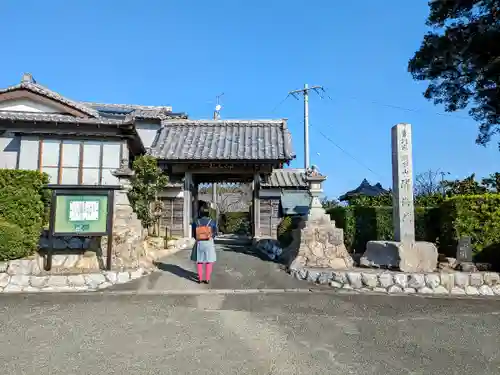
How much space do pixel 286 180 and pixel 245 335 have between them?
57.4 feet

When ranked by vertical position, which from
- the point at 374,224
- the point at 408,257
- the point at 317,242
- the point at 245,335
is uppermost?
the point at 374,224

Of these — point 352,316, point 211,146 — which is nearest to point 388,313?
point 352,316

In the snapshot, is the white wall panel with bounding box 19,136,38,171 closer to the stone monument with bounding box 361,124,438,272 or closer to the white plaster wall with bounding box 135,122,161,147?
the white plaster wall with bounding box 135,122,161,147

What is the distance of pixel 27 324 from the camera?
482 centimetres

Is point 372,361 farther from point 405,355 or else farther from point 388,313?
point 388,313

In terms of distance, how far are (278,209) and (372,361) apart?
16601mm

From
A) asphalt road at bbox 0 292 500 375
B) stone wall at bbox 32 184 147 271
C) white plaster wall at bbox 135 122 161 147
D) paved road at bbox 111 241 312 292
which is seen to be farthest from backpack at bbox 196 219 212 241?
white plaster wall at bbox 135 122 161 147

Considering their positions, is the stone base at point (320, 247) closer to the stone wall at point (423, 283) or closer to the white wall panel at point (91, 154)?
the stone wall at point (423, 283)

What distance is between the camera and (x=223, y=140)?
15.8m

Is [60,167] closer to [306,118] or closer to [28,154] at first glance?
[28,154]

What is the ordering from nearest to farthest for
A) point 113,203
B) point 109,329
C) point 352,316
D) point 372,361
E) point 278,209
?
point 372,361 → point 109,329 → point 352,316 → point 113,203 → point 278,209

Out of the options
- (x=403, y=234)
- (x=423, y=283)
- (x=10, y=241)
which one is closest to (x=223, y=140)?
(x=403, y=234)

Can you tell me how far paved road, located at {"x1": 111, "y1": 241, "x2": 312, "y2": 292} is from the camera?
23.5 feet

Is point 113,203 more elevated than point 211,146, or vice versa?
point 211,146
